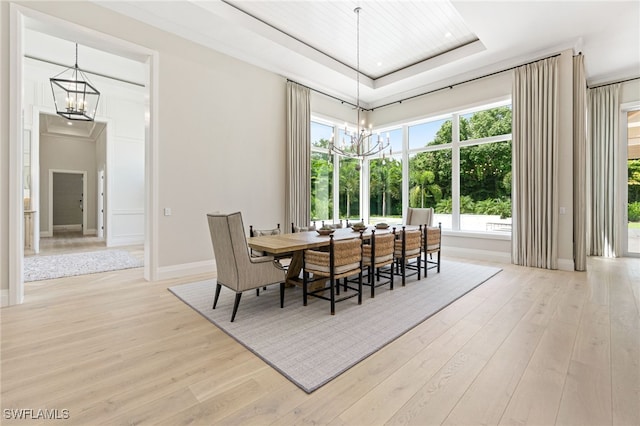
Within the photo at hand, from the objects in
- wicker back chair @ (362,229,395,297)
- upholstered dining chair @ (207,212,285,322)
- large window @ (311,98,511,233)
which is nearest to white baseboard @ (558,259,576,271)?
large window @ (311,98,511,233)

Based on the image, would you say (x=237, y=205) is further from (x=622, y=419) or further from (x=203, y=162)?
(x=622, y=419)

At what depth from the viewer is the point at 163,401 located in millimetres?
1688

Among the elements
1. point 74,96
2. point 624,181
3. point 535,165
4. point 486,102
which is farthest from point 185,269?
point 624,181

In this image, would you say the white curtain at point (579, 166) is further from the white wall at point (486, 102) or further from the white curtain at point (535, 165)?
the white curtain at point (535, 165)

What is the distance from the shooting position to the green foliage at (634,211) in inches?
234

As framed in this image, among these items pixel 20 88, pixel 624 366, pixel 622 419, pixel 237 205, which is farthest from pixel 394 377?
pixel 20 88

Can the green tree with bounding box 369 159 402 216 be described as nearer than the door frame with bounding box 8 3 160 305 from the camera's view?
No

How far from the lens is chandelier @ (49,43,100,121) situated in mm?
5324

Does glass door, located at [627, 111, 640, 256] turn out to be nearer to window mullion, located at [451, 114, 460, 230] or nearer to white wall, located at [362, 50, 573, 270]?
white wall, located at [362, 50, 573, 270]

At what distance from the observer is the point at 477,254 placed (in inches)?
236

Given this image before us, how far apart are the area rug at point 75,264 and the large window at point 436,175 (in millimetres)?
4051

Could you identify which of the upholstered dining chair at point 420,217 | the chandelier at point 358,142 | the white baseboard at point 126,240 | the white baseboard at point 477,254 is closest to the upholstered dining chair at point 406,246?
Result: the chandelier at point 358,142

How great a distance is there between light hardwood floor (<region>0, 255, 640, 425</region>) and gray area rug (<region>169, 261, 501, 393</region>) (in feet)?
0.33

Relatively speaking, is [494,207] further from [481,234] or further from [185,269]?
[185,269]
